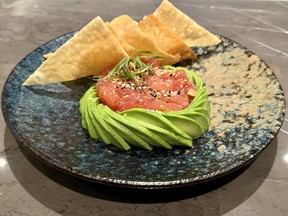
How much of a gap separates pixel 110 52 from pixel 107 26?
0.61 ft

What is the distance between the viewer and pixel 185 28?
2885 millimetres

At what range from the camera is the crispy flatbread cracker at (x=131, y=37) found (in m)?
2.62

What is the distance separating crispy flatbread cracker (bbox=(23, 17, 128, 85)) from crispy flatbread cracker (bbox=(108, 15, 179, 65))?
12 cm

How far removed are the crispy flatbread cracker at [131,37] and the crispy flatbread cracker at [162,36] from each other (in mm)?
71

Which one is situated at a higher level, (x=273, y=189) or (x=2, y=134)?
(x=273, y=189)

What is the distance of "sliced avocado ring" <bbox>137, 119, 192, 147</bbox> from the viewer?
78.9 inches

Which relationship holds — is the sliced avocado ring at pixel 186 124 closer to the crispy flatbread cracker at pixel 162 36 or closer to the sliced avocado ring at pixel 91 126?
the sliced avocado ring at pixel 91 126

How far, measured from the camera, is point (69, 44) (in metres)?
2.51

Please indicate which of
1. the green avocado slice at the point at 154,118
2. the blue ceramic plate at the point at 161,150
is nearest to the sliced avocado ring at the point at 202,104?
the blue ceramic plate at the point at 161,150

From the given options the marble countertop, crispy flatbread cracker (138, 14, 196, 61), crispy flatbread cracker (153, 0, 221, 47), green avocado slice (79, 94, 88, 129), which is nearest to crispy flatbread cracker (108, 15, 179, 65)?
crispy flatbread cracker (138, 14, 196, 61)

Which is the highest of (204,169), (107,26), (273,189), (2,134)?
(107,26)

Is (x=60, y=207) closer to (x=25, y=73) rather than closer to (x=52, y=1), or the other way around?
(x=25, y=73)

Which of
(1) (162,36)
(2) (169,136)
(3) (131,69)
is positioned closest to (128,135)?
(2) (169,136)

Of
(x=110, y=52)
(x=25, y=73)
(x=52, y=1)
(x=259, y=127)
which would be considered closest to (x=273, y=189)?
(x=259, y=127)
